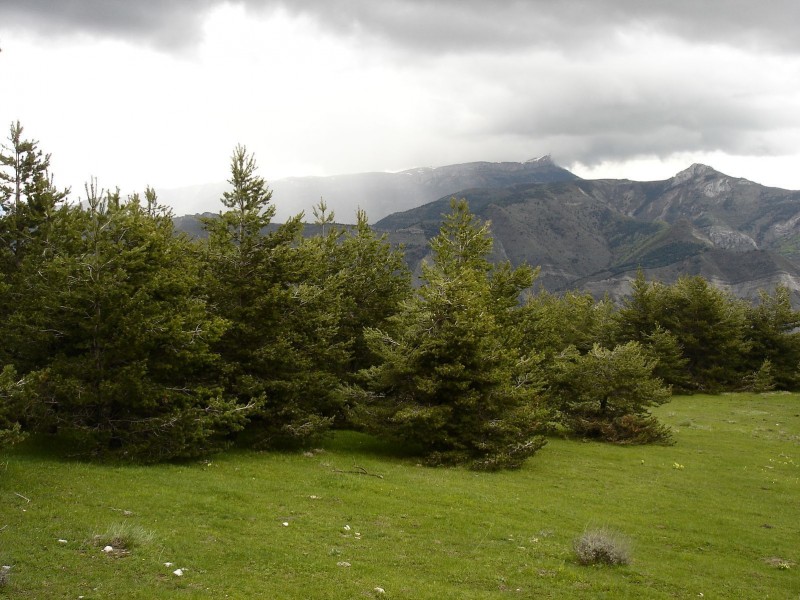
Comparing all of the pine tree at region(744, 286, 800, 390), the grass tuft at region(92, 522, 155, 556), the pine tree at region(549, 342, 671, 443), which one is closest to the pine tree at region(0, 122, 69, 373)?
the grass tuft at region(92, 522, 155, 556)

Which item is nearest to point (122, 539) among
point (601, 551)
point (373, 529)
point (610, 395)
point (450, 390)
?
point (373, 529)

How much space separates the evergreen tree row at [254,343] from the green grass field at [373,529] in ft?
6.40

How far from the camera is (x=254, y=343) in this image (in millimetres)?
27906

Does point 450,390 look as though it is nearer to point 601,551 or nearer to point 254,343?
point 254,343

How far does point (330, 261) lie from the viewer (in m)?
41.6

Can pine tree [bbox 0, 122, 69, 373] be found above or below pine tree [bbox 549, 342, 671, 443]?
above

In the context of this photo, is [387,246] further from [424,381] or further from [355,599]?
[355,599]

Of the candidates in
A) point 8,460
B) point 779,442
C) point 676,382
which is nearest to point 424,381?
point 8,460

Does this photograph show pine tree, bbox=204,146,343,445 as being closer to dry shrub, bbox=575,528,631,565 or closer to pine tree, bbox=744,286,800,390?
dry shrub, bbox=575,528,631,565

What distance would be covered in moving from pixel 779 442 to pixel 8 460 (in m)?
44.2

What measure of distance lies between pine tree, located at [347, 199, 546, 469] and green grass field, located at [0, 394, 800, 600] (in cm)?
161

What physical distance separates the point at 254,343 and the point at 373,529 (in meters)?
13.4

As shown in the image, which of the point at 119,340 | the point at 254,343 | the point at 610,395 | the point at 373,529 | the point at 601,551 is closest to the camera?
the point at 601,551

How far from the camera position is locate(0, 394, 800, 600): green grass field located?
41.1 feet
